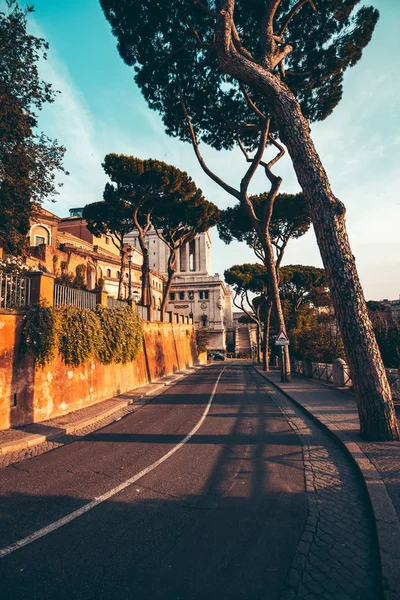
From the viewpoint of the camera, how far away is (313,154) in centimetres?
768

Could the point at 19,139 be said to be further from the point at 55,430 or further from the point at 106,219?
the point at 106,219

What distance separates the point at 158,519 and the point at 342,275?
5.54 m

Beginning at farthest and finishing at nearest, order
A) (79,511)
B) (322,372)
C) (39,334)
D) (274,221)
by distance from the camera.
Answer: (274,221)
(322,372)
(39,334)
(79,511)

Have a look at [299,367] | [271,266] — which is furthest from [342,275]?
[299,367]

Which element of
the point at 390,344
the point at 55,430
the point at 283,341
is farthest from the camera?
the point at 283,341

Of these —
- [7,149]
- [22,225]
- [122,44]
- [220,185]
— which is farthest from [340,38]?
[22,225]

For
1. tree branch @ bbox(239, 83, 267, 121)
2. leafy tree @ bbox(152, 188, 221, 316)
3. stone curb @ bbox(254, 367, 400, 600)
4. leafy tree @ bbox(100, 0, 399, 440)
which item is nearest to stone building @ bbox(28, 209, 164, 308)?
leafy tree @ bbox(152, 188, 221, 316)

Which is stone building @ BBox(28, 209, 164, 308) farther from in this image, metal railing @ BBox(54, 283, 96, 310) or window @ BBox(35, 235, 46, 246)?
metal railing @ BBox(54, 283, 96, 310)

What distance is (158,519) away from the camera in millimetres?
3684

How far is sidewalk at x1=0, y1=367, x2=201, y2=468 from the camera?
21.2 ft

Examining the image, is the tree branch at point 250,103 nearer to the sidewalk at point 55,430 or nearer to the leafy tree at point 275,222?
the leafy tree at point 275,222

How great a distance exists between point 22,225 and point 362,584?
532 inches

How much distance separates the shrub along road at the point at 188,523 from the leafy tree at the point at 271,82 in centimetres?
A: 231

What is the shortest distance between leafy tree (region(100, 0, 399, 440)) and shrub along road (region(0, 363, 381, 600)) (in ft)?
7.59
